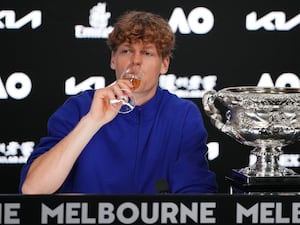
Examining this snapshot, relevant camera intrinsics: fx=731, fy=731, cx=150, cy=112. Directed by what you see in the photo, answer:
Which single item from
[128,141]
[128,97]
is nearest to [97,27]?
[128,141]

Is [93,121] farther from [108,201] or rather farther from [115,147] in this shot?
[108,201]

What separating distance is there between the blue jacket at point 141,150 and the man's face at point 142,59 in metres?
0.06

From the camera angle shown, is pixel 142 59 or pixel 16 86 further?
pixel 16 86

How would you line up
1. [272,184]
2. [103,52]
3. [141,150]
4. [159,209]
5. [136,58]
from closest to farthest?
[159,209] < [272,184] < [141,150] < [136,58] < [103,52]

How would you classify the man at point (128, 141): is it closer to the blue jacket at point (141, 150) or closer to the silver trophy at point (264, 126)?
the blue jacket at point (141, 150)

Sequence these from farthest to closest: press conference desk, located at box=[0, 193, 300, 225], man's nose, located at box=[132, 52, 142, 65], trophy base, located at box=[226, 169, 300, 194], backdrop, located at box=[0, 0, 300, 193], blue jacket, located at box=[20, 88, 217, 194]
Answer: backdrop, located at box=[0, 0, 300, 193]
man's nose, located at box=[132, 52, 142, 65]
blue jacket, located at box=[20, 88, 217, 194]
trophy base, located at box=[226, 169, 300, 194]
press conference desk, located at box=[0, 193, 300, 225]

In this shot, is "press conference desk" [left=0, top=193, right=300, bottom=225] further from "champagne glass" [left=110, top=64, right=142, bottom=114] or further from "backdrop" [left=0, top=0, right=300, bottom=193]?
"backdrop" [left=0, top=0, right=300, bottom=193]

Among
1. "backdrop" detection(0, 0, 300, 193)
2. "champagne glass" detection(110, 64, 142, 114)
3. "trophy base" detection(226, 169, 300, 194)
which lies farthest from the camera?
"backdrop" detection(0, 0, 300, 193)

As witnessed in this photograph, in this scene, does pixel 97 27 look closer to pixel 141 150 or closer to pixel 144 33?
pixel 144 33

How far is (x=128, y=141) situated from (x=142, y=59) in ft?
1.00

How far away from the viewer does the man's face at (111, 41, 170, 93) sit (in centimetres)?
238

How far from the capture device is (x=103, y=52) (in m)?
3.28

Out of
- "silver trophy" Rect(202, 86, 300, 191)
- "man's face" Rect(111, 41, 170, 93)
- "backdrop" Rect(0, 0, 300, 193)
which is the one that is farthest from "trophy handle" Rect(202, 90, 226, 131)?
"backdrop" Rect(0, 0, 300, 193)

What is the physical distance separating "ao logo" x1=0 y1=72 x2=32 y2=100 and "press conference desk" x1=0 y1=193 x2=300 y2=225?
1836mm
